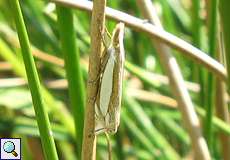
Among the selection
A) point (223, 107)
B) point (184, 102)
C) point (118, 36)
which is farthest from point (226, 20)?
point (223, 107)

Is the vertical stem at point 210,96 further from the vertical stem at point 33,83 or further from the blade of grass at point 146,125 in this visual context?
the vertical stem at point 33,83

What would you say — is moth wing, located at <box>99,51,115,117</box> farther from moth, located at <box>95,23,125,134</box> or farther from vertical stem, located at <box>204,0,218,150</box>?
vertical stem, located at <box>204,0,218,150</box>

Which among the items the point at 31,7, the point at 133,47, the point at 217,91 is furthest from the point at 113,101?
the point at 133,47

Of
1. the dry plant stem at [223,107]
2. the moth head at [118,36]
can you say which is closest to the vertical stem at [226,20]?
the moth head at [118,36]

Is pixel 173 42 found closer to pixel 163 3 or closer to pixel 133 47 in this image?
pixel 163 3

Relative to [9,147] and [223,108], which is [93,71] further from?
[223,108]
